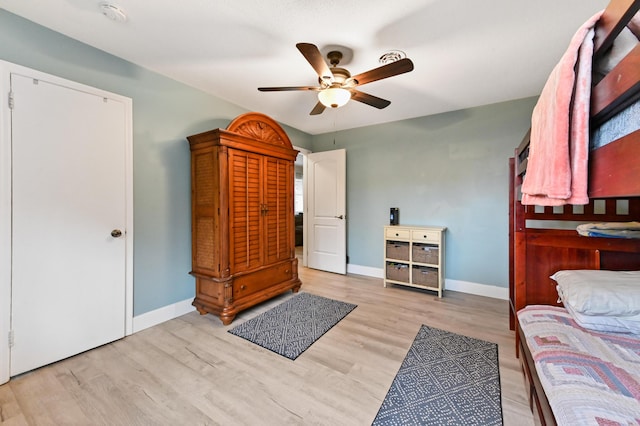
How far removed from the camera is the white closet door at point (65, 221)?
172 centimetres

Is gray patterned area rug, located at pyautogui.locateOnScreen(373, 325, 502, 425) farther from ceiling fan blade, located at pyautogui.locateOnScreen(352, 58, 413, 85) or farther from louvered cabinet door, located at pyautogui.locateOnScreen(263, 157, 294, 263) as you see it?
ceiling fan blade, located at pyautogui.locateOnScreen(352, 58, 413, 85)

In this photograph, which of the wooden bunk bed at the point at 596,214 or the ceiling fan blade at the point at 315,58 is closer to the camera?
the wooden bunk bed at the point at 596,214

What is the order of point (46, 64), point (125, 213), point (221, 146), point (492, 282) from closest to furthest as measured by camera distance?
point (46, 64), point (125, 213), point (221, 146), point (492, 282)

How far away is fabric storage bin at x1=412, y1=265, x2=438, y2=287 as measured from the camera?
10.4ft

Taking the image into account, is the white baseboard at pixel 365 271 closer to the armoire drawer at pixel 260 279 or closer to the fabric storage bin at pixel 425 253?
the fabric storage bin at pixel 425 253

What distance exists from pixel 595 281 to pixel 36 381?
3.39 m

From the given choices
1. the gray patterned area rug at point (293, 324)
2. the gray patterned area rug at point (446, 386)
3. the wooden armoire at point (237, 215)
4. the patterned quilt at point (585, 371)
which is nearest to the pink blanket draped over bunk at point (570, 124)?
the patterned quilt at point (585, 371)

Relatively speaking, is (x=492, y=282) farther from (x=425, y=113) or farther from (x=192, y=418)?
(x=192, y=418)

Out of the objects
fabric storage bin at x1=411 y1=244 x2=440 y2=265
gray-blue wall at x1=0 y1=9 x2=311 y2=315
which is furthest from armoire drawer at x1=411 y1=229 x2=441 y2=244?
gray-blue wall at x1=0 y1=9 x2=311 y2=315

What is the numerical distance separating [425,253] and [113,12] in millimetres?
3581

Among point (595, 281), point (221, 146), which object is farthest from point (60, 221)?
point (595, 281)

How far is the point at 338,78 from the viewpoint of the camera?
2.05 metres

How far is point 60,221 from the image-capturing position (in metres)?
1.87

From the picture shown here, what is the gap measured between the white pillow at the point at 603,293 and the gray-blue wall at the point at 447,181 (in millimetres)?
1770
